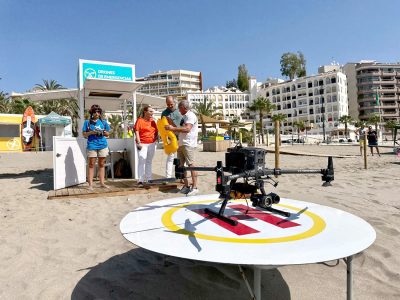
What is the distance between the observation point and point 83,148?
23.1ft

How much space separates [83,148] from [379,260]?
20.6ft

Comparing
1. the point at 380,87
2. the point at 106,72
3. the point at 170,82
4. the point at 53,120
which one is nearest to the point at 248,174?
the point at 106,72

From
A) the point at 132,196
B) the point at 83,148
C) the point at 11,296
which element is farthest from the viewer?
the point at 83,148

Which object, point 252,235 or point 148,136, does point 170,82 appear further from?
point 252,235

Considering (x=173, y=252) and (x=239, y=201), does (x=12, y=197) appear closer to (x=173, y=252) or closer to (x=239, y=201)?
(x=239, y=201)

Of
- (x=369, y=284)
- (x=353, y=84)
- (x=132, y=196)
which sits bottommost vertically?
(x=369, y=284)

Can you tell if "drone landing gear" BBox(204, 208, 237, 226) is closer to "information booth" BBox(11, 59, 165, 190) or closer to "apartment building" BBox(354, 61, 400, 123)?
"information booth" BBox(11, 59, 165, 190)

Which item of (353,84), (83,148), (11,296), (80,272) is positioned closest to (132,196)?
(83,148)

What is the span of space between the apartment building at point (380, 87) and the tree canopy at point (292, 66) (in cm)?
1844

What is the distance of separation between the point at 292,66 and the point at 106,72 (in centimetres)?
10171

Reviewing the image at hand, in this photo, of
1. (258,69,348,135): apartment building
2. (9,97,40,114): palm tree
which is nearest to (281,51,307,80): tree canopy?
(258,69,348,135): apartment building

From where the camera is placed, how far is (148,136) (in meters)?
6.32

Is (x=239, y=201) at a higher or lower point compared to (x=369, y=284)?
higher

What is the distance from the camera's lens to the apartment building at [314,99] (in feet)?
269
